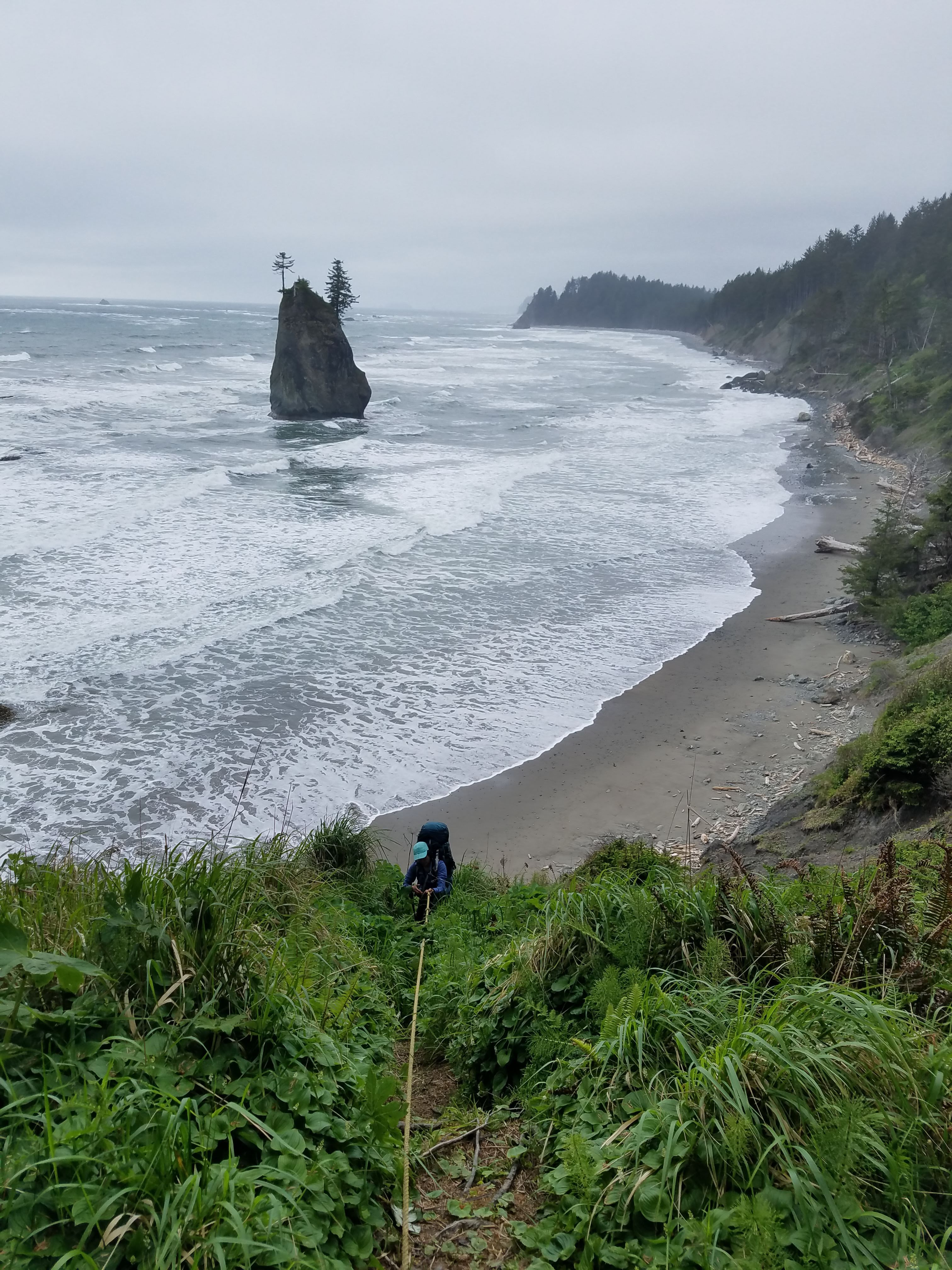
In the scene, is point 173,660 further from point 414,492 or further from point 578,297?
point 578,297

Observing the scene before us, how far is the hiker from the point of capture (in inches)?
256

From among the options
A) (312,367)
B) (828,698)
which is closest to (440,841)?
(828,698)

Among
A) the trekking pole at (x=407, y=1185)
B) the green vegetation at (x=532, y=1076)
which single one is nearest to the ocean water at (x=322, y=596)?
the green vegetation at (x=532, y=1076)

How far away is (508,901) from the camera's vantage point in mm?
5973

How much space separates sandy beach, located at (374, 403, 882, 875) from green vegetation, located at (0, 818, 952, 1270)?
4.41m

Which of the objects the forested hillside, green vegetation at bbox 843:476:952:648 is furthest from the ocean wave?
the forested hillside

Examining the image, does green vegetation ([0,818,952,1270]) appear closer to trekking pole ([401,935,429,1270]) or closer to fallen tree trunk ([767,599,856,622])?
trekking pole ([401,935,429,1270])

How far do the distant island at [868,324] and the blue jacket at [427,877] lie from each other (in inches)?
1219

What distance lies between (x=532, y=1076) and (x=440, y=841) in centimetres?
336

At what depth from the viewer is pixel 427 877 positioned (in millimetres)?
6613

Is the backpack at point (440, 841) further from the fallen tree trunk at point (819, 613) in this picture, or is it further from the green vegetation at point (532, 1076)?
the fallen tree trunk at point (819, 613)

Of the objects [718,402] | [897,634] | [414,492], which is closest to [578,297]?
[718,402]

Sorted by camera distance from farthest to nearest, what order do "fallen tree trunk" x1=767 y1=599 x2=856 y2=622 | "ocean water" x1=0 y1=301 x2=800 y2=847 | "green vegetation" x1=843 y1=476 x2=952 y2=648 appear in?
1. "fallen tree trunk" x1=767 y1=599 x2=856 y2=622
2. "green vegetation" x1=843 y1=476 x2=952 y2=648
3. "ocean water" x1=0 y1=301 x2=800 y2=847

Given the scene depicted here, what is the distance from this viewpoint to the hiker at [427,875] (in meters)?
6.51
